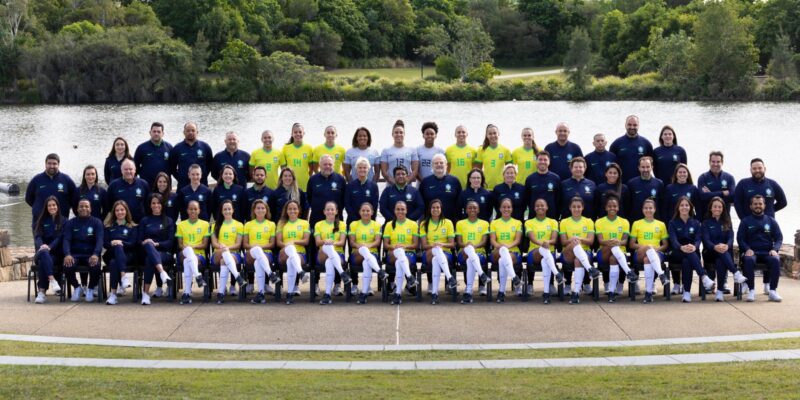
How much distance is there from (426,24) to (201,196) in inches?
3090

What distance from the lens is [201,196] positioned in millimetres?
13352

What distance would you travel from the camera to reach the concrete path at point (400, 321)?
35.9 feet

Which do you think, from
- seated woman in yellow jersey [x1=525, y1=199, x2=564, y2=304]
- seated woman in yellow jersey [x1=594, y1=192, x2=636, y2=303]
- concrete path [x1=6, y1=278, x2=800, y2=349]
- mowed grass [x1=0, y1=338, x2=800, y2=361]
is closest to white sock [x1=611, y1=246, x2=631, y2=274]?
seated woman in yellow jersey [x1=594, y1=192, x2=636, y2=303]

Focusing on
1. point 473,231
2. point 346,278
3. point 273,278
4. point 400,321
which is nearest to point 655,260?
point 473,231

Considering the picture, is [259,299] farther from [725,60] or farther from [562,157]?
[725,60]

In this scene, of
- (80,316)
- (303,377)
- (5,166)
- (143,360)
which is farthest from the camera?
(5,166)

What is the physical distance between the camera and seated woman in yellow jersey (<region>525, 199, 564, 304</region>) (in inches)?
504

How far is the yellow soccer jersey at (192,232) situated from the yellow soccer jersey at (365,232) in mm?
1742

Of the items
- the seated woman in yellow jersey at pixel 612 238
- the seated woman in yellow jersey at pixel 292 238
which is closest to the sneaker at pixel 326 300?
the seated woman in yellow jersey at pixel 292 238

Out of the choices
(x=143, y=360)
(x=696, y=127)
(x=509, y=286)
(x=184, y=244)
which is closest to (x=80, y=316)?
(x=184, y=244)

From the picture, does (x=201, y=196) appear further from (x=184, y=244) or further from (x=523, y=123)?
(x=523, y=123)

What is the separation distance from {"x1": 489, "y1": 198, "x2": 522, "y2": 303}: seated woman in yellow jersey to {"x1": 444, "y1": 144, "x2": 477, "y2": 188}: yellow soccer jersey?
1.19m

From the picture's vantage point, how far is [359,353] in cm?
1003

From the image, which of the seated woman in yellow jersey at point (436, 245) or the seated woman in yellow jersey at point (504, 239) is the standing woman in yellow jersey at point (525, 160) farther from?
the seated woman in yellow jersey at point (436, 245)
